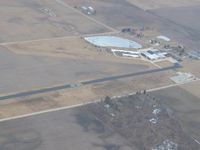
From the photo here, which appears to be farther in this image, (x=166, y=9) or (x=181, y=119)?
(x=166, y=9)

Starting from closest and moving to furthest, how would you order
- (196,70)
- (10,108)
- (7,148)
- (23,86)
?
(7,148)
(10,108)
(23,86)
(196,70)

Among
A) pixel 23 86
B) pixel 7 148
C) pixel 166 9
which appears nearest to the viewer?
Answer: pixel 7 148

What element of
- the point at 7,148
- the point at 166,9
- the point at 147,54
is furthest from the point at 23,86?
the point at 166,9

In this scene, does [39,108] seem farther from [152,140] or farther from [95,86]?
[152,140]

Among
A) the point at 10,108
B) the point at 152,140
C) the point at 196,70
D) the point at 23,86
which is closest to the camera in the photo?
the point at 152,140

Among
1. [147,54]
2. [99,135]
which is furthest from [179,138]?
[147,54]

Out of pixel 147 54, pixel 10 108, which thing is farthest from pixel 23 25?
pixel 10 108

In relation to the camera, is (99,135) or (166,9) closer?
(99,135)

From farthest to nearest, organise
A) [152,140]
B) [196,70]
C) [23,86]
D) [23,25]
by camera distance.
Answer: [23,25] → [196,70] → [23,86] → [152,140]

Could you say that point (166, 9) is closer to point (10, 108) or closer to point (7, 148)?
point (10, 108)
